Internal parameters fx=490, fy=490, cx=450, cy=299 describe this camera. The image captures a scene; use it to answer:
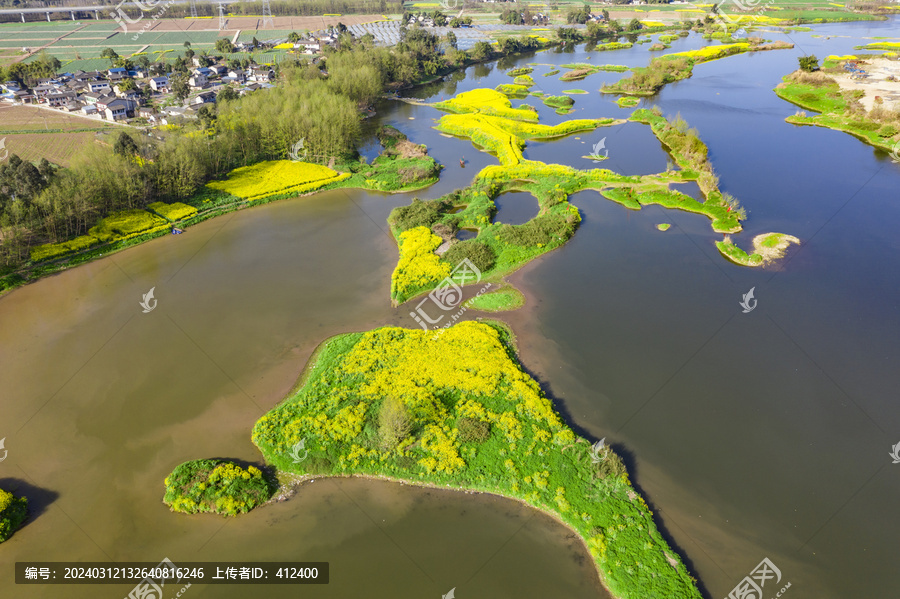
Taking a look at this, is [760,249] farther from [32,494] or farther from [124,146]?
[124,146]

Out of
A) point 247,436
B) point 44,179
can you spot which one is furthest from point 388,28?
point 247,436

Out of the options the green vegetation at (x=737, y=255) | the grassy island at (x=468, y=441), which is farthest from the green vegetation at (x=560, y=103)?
Result: the grassy island at (x=468, y=441)

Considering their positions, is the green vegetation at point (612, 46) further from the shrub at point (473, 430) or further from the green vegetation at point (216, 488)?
the green vegetation at point (216, 488)

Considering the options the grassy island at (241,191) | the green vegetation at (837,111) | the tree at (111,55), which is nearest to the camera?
the grassy island at (241,191)

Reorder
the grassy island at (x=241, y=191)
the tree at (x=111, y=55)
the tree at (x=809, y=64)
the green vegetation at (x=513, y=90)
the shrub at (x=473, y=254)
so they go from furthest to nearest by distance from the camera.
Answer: the tree at (x=111, y=55) → the tree at (x=809, y=64) → the green vegetation at (x=513, y=90) → the grassy island at (x=241, y=191) → the shrub at (x=473, y=254)

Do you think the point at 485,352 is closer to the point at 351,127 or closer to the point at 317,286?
the point at 317,286

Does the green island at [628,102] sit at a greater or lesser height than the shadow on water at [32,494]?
greater
